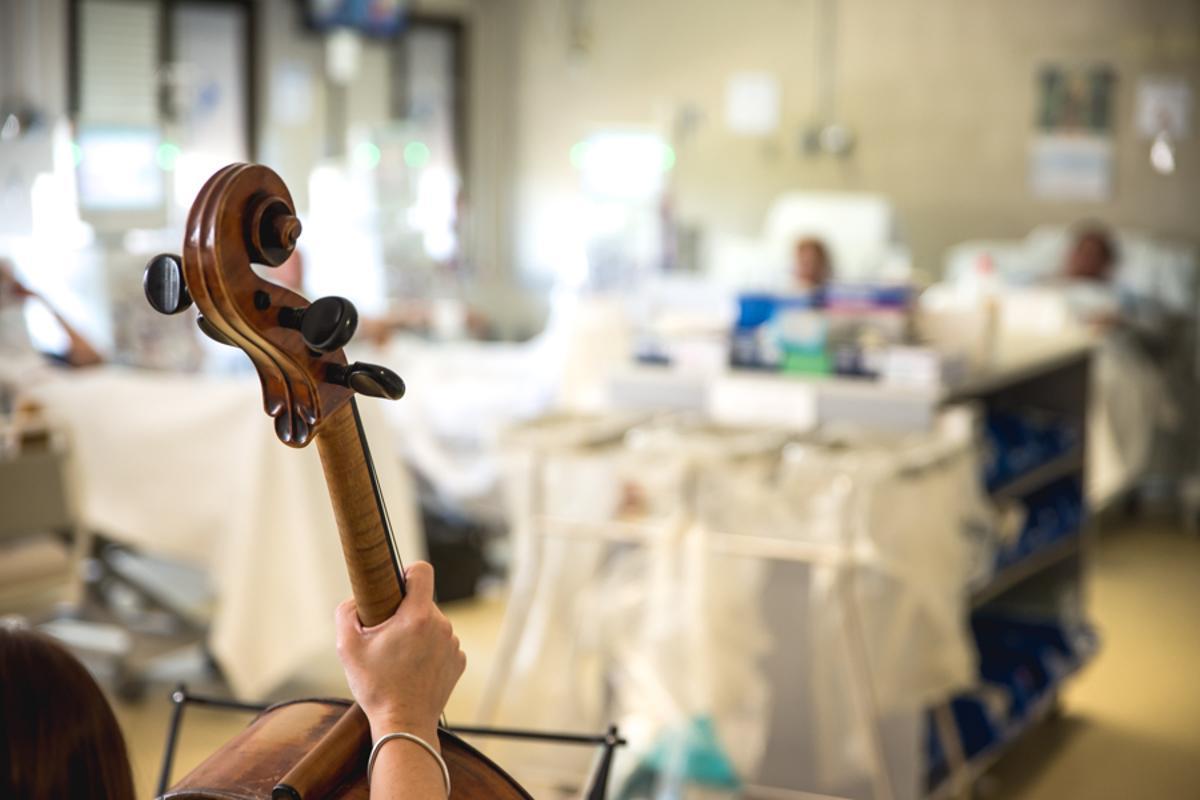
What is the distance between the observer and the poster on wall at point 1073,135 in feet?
25.5

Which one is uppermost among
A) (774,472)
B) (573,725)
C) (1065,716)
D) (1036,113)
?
(1036,113)

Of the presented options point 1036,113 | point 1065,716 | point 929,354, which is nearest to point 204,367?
point 929,354

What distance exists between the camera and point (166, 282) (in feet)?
2.97

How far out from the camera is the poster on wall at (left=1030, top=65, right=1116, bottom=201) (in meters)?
7.76

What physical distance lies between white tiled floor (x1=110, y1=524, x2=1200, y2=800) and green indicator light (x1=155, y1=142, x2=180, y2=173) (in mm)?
3188

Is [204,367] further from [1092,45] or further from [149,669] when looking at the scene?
[1092,45]

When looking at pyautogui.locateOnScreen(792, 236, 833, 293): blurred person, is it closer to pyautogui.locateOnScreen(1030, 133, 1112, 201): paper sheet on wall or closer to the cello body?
pyautogui.locateOnScreen(1030, 133, 1112, 201): paper sheet on wall

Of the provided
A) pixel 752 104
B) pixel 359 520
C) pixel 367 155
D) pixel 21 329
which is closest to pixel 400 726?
pixel 359 520

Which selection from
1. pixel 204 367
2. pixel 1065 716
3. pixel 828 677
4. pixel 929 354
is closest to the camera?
pixel 828 677

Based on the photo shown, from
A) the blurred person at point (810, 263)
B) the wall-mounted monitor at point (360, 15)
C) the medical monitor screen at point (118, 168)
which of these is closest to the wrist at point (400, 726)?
the blurred person at point (810, 263)

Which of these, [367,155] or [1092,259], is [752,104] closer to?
[367,155]

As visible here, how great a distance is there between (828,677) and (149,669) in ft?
7.40

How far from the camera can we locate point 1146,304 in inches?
271

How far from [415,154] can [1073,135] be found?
3.54 m
